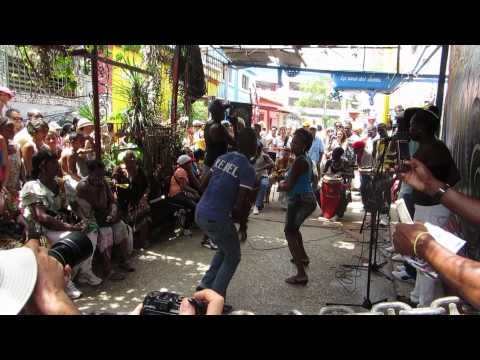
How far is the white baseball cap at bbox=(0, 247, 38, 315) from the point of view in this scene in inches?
44.4

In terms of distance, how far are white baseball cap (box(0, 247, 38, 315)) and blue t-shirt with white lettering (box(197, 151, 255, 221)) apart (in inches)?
92.2

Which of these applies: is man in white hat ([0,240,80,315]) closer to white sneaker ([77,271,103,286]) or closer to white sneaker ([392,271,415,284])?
white sneaker ([77,271,103,286])

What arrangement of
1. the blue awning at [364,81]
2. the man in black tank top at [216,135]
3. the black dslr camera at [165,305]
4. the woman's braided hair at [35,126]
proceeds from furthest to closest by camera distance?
the blue awning at [364,81] < the woman's braided hair at [35,126] < the man in black tank top at [216,135] < the black dslr camera at [165,305]

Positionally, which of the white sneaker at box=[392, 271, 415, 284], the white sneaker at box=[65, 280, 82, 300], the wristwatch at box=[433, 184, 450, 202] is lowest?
the white sneaker at box=[392, 271, 415, 284]

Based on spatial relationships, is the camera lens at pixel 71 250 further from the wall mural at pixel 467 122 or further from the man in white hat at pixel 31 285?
the wall mural at pixel 467 122

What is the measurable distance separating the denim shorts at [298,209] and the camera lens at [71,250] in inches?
125

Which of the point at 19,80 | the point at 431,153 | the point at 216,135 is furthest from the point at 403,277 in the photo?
the point at 19,80

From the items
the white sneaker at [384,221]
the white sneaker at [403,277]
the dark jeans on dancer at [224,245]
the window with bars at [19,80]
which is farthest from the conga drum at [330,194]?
the window with bars at [19,80]

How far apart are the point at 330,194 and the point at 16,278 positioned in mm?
7005

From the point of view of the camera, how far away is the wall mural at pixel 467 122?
3.66 metres

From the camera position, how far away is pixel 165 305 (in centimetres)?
155

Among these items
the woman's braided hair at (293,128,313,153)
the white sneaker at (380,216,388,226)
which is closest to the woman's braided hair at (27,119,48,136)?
the woman's braided hair at (293,128,313,153)

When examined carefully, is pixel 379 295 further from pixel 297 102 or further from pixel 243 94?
pixel 297 102
